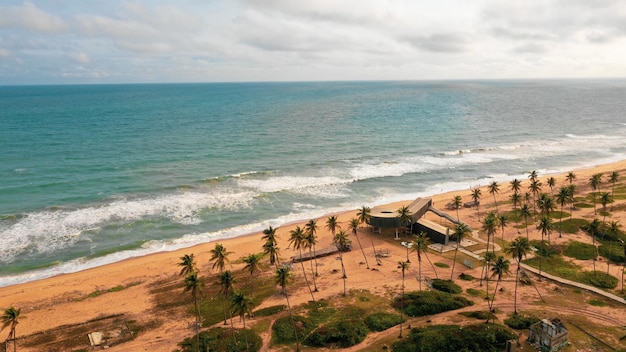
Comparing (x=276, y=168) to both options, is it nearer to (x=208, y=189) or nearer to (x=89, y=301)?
(x=208, y=189)

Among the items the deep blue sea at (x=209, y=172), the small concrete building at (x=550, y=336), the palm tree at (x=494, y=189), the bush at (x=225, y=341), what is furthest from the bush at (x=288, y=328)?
the palm tree at (x=494, y=189)

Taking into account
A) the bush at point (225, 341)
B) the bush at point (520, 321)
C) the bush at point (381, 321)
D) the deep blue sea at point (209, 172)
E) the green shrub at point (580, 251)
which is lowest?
the bush at point (225, 341)

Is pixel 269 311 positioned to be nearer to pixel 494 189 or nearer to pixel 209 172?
pixel 494 189

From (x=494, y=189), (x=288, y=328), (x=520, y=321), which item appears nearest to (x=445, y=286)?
(x=520, y=321)

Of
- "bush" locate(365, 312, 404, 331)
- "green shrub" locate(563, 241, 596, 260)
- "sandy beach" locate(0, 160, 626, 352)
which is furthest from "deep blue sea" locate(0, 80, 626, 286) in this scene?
"green shrub" locate(563, 241, 596, 260)

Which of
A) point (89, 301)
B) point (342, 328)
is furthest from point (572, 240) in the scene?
point (89, 301)

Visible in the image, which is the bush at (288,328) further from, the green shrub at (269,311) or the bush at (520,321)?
the bush at (520,321)
